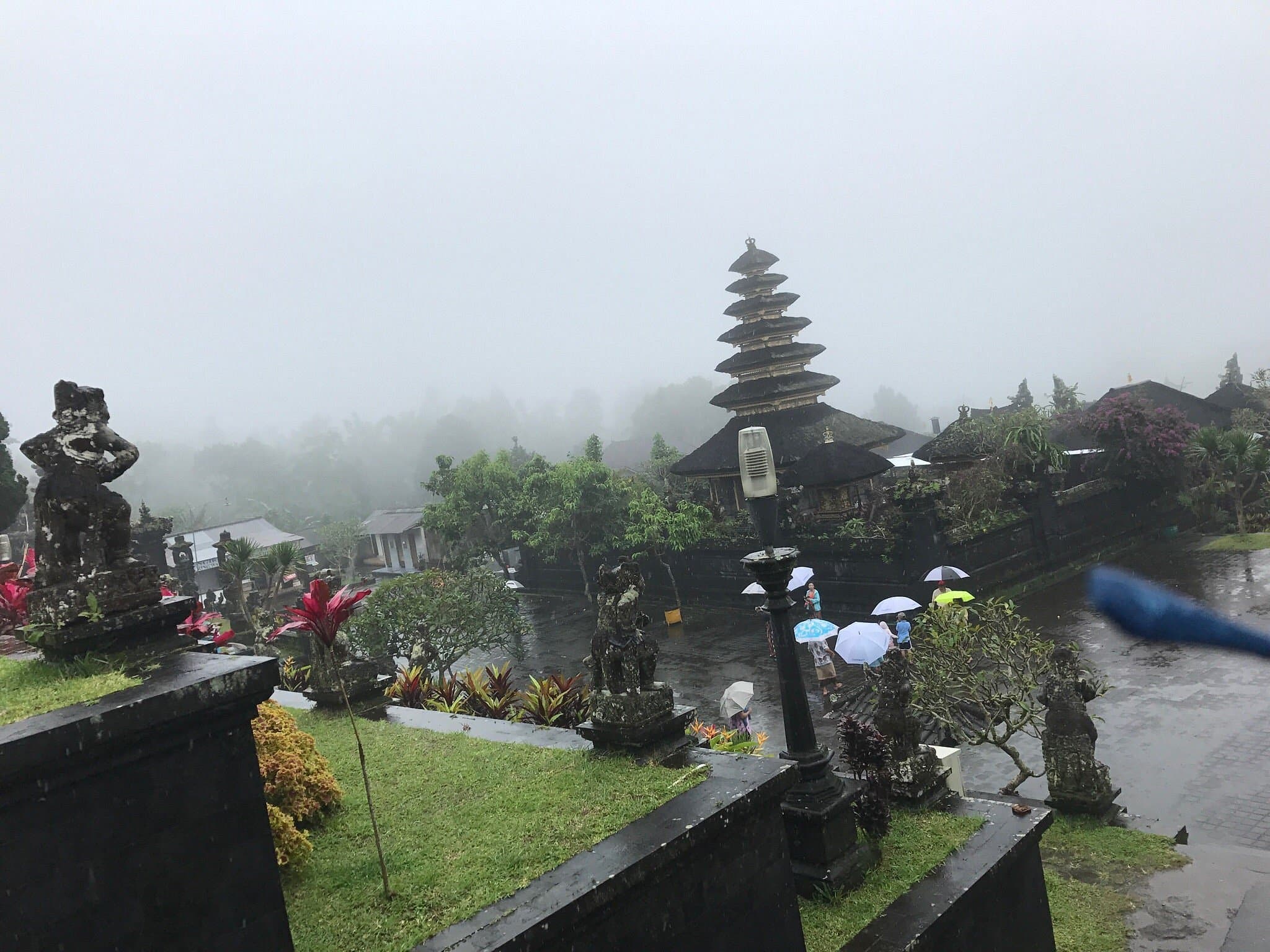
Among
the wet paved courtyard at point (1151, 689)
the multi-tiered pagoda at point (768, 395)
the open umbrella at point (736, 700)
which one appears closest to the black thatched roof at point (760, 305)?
the multi-tiered pagoda at point (768, 395)

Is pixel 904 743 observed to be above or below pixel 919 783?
above

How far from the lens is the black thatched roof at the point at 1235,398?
101 feet

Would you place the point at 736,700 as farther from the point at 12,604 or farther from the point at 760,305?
the point at 760,305

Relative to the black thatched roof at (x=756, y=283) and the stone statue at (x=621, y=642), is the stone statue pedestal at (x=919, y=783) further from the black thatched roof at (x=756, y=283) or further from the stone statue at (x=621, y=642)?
the black thatched roof at (x=756, y=283)

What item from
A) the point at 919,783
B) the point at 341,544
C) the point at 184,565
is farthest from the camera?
the point at 341,544

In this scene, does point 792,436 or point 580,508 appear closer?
point 580,508

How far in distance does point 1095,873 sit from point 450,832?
5.36 metres

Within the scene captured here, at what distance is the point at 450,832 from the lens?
479 cm

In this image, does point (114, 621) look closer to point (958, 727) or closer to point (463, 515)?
point (958, 727)

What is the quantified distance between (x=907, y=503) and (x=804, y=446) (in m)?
7.10

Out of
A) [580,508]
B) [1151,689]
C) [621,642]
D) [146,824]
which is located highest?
[580,508]

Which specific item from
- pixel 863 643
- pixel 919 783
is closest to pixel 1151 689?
pixel 863 643

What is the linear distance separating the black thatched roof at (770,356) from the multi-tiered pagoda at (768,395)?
24mm

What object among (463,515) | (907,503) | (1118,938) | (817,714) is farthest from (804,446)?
(1118,938)
